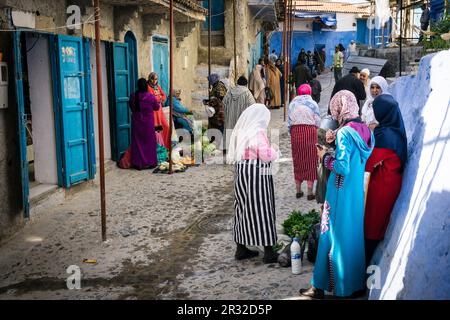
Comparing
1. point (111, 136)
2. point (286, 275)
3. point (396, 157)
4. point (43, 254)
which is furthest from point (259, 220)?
point (111, 136)

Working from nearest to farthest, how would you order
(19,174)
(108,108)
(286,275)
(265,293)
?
(265,293)
(286,275)
(19,174)
(108,108)

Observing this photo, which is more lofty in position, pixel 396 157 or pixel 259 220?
pixel 396 157

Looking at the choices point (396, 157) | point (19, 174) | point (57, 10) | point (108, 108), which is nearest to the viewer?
point (396, 157)

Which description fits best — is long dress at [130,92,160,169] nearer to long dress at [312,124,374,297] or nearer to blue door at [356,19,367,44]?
long dress at [312,124,374,297]

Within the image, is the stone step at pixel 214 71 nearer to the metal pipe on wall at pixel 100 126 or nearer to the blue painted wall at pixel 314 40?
the metal pipe on wall at pixel 100 126

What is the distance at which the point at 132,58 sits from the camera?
10.5m

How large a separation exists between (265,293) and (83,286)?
1.61m

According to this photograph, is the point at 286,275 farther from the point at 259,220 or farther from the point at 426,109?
the point at 426,109

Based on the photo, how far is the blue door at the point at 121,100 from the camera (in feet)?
31.8

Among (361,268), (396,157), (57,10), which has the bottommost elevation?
(361,268)

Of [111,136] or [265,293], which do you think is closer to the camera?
[265,293]

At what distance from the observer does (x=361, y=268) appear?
4.17 m

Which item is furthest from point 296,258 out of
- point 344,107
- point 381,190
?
point 344,107

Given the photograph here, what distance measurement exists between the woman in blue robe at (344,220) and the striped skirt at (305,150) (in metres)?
3.08
